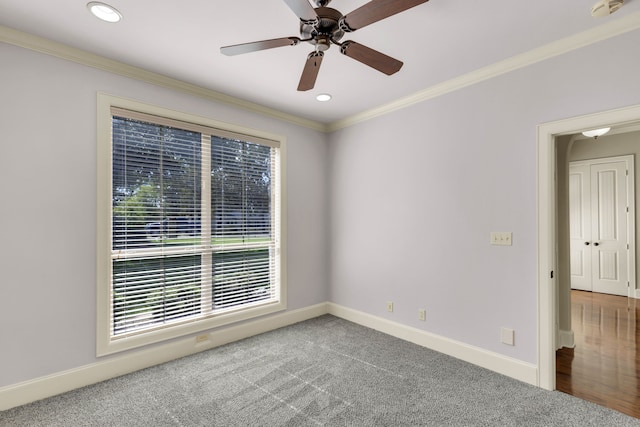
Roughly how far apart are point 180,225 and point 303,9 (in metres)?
2.29

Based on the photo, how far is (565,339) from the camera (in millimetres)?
3211

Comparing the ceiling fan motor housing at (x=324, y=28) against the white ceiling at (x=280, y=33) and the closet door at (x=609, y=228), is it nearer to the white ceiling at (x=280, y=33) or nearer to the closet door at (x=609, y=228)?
the white ceiling at (x=280, y=33)

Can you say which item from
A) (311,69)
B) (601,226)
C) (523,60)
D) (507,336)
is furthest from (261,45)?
(601,226)

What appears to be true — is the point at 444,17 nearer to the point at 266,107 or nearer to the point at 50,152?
the point at 266,107

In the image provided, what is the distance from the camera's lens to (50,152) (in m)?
2.38

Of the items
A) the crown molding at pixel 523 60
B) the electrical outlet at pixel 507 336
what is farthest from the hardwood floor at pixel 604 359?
the crown molding at pixel 523 60

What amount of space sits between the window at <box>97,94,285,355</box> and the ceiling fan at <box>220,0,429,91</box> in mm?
1424

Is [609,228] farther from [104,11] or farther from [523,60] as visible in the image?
[104,11]

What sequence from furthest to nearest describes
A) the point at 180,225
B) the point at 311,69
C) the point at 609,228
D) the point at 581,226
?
the point at 581,226 < the point at 609,228 < the point at 180,225 < the point at 311,69

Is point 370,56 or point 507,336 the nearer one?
point 370,56

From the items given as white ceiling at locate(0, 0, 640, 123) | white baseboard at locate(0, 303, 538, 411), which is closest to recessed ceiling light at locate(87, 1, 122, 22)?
white ceiling at locate(0, 0, 640, 123)

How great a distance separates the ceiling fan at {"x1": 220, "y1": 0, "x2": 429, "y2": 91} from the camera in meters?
1.53

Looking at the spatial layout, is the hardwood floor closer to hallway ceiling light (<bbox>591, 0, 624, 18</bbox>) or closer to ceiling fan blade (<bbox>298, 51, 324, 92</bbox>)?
hallway ceiling light (<bbox>591, 0, 624, 18</bbox>)

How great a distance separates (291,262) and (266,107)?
→ 194cm
